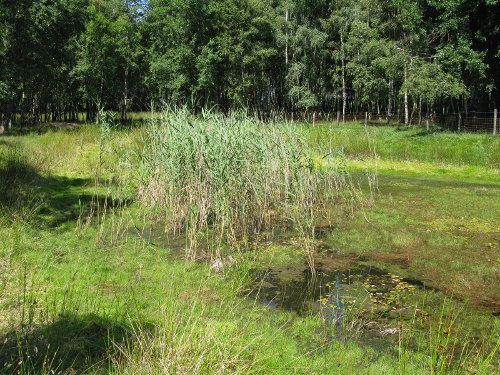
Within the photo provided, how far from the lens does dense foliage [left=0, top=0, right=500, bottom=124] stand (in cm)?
2516

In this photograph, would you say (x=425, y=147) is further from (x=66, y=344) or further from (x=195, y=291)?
(x=66, y=344)

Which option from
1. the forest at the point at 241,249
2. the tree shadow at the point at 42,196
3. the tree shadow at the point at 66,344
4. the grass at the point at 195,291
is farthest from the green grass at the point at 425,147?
the tree shadow at the point at 66,344

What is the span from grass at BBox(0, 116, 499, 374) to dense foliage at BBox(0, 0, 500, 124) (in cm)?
1413

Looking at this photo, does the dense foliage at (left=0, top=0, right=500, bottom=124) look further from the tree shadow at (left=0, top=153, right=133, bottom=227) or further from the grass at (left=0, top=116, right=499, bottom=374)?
the grass at (left=0, top=116, right=499, bottom=374)

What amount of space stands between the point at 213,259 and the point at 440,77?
71.3 ft

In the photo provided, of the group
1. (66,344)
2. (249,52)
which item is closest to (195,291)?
(66,344)

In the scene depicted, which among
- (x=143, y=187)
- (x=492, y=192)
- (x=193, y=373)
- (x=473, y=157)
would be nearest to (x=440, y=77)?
(x=473, y=157)

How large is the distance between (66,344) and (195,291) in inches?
88.0

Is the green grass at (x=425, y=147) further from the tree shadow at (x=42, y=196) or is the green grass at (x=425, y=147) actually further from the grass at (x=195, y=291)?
the tree shadow at (x=42, y=196)

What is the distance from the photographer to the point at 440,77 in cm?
2464

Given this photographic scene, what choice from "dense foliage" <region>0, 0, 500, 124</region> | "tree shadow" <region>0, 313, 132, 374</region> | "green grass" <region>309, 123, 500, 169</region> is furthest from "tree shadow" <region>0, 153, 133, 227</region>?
"dense foliage" <region>0, 0, 500, 124</region>

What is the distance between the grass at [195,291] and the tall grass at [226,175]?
Result: 299 mm

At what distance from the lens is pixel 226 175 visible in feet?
27.0

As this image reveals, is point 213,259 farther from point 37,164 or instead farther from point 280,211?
point 37,164
